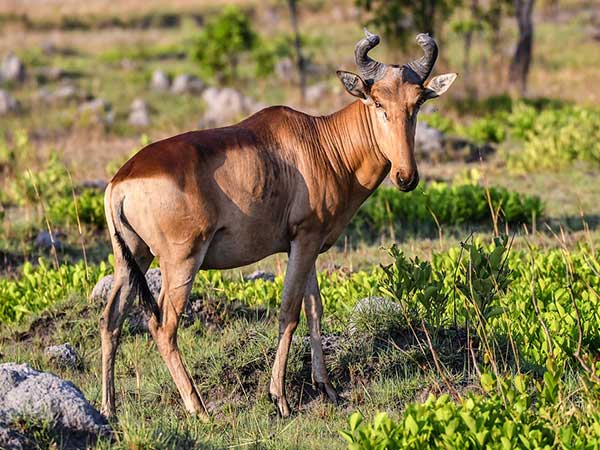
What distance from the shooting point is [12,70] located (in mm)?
27219

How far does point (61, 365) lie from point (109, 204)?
1.98 m

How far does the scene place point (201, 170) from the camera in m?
6.40

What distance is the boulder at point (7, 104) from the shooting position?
2316cm

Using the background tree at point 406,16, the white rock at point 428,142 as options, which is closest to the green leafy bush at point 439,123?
the white rock at point 428,142

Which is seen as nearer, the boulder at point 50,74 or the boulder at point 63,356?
the boulder at point 63,356

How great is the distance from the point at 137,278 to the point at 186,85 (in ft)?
68.5

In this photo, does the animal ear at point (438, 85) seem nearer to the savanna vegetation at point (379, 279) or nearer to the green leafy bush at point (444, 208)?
the savanna vegetation at point (379, 279)

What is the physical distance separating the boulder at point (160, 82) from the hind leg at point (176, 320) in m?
21.2

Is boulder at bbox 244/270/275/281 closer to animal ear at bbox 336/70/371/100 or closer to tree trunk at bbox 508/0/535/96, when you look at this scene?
animal ear at bbox 336/70/371/100

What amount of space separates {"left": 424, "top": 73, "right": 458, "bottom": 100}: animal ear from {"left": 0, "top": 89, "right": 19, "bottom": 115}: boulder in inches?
716

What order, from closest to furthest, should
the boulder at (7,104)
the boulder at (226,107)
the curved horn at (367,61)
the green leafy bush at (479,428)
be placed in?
the green leafy bush at (479,428)
the curved horn at (367,61)
the boulder at (226,107)
the boulder at (7,104)

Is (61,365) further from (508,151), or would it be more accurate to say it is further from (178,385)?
(508,151)

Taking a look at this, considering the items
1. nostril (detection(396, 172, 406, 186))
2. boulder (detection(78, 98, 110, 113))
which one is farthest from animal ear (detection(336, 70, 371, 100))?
boulder (detection(78, 98, 110, 113))

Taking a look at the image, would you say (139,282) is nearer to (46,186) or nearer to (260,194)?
(260,194)
